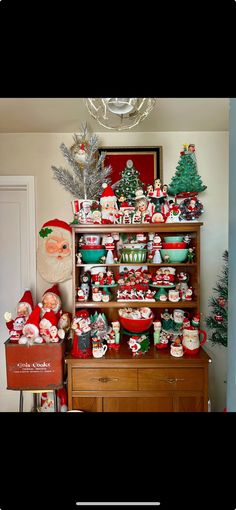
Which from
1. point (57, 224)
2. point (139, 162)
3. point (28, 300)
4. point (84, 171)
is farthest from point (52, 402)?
point (139, 162)

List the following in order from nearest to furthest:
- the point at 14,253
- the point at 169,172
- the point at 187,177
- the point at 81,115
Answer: the point at 81,115 < the point at 187,177 < the point at 169,172 < the point at 14,253

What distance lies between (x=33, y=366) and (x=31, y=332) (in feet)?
0.62

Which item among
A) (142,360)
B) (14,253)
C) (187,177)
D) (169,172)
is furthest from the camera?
(14,253)

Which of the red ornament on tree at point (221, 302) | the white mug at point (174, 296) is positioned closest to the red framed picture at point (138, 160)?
the white mug at point (174, 296)

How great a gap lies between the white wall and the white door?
4.0 inches

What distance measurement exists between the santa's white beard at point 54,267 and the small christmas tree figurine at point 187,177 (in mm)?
864

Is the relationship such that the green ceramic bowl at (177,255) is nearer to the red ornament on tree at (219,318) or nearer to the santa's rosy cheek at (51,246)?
the red ornament on tree at (219,318)

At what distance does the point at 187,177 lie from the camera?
179 centimetres

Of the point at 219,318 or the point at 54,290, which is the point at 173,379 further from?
the point at 54,290
